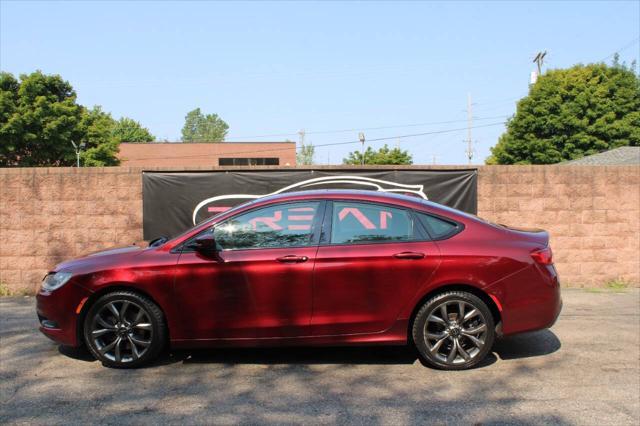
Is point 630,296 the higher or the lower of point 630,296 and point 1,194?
the lower

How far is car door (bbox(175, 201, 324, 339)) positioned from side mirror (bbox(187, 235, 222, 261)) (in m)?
0.04

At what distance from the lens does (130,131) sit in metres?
92.1

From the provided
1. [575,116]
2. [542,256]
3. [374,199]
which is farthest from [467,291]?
[575,116]

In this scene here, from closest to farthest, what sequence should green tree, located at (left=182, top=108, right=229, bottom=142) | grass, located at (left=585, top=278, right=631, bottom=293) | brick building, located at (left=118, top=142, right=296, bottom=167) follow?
grass, located at (left=585, top=278, right=631, bottom=293), brick building, located at (left=118, top=142, right=296, bottom=167), green tree, located at (left=182, top=108, right=229, bottom=142)

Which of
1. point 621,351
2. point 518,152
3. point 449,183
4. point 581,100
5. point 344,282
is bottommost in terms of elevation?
point 621,351

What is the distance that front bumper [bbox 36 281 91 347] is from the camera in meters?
4.93

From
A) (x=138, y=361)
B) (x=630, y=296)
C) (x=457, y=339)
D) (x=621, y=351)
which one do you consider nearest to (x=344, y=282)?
(x=457, y=339)

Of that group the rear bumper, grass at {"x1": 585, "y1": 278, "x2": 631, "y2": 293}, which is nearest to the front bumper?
the rear bumper

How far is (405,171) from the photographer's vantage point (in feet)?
29.9

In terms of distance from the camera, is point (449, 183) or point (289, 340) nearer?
point (289, 340)

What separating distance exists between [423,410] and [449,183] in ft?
18.5

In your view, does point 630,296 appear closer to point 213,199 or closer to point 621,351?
point 621,351

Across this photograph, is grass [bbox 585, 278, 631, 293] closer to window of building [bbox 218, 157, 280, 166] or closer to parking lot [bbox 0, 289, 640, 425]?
parking lot [bbox 0, 289, 640, 425]

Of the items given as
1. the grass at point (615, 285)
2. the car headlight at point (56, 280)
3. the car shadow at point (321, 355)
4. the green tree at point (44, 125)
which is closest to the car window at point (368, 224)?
the car shadow at point (321, 355)
